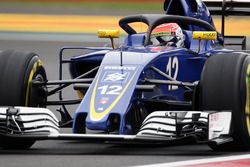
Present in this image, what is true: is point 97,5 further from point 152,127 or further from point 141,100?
point 152,127

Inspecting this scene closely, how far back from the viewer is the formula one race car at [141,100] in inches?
327

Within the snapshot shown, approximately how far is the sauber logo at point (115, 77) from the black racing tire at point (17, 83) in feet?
2.88

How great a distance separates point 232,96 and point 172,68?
3.74 ft

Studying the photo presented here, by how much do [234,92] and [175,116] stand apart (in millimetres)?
705

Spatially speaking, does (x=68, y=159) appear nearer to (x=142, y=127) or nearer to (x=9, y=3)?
(x=142, y=127)

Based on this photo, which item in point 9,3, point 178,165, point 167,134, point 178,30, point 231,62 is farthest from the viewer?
point 9,3

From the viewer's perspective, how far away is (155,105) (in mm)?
9266

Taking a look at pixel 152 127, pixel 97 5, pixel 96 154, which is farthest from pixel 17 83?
pixel 97 5

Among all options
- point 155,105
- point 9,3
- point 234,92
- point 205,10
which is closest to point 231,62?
point 234,92

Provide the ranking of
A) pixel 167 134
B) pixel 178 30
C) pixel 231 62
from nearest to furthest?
pixel 167 134 → pixel 231 62 → pixel 178 30

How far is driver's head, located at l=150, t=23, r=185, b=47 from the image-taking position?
1040cm

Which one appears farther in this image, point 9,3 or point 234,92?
point 9,3

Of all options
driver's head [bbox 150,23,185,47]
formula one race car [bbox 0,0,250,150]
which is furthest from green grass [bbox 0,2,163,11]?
formula one race car [bbox 0,0,250,150]

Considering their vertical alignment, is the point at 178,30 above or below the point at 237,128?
above
